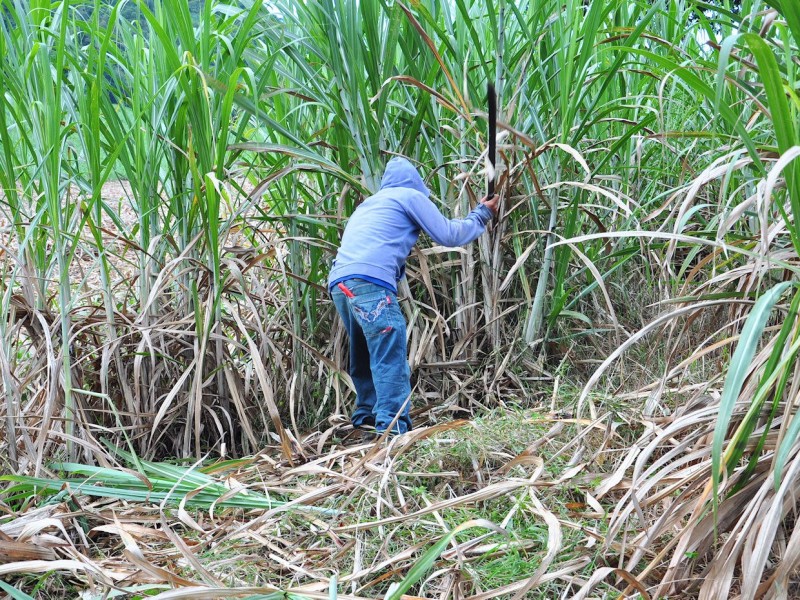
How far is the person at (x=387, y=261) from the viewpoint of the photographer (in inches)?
95.5

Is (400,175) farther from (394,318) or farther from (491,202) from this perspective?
(394,318)

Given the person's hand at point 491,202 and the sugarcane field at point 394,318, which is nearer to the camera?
the sugarcane field at point 394,318

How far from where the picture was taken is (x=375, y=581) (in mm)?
1497

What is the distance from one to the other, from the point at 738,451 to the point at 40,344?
1791 mm

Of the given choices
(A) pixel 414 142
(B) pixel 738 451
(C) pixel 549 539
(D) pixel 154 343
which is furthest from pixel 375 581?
(A) pixel 414 142

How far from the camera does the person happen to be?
2.43 metres

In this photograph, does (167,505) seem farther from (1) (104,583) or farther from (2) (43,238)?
(2) (43,238)

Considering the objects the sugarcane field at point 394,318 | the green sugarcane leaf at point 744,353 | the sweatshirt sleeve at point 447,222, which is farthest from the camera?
the sweatshirt sleeve at point 447,222

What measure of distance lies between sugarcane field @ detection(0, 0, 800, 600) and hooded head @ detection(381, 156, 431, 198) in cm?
1

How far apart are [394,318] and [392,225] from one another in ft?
0.97

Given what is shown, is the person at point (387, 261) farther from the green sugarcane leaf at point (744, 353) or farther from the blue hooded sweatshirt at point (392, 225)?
the green sugarcane leaf at point (744, 353)

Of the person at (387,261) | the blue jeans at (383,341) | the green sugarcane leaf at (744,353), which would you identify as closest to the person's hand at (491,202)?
the person at (387,261)

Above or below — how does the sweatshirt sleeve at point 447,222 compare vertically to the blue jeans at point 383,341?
above

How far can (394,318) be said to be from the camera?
99.1 inches
